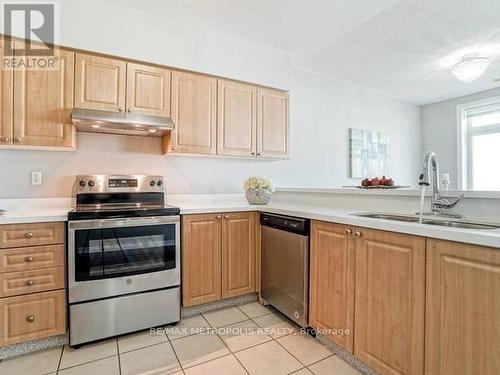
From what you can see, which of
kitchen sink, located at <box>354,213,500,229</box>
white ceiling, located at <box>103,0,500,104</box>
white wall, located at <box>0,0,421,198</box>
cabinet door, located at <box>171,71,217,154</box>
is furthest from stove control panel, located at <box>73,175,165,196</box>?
kitchen sink, located at <box>354,213,500,229</box>

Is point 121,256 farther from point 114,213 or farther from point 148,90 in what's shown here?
point 148,90

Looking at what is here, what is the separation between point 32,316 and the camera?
69.2 inches

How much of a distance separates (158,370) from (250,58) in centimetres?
273

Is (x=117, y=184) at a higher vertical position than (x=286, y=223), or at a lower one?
higher

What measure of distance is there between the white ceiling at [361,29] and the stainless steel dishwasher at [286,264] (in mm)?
1724

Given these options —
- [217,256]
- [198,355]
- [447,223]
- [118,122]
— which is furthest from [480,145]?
[118,122]

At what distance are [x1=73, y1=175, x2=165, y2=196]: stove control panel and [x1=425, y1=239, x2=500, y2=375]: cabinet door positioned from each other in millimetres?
2176

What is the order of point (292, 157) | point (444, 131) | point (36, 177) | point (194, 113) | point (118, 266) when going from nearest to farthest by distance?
point (118, 266) < point (36, 177) < point (194, 113) < point (292, 157) < point (444, 131)

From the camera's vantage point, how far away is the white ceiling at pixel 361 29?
7.35 ft

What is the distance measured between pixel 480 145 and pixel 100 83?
516cm

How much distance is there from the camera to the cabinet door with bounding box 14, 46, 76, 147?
1.98m

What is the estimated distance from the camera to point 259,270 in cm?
254

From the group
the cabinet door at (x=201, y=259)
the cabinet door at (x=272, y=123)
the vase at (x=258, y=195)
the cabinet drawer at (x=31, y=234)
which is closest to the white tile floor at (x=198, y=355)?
the cabinet door at (x=201, y=259)

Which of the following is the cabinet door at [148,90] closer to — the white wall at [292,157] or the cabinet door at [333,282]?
the white wall at [292,157]
